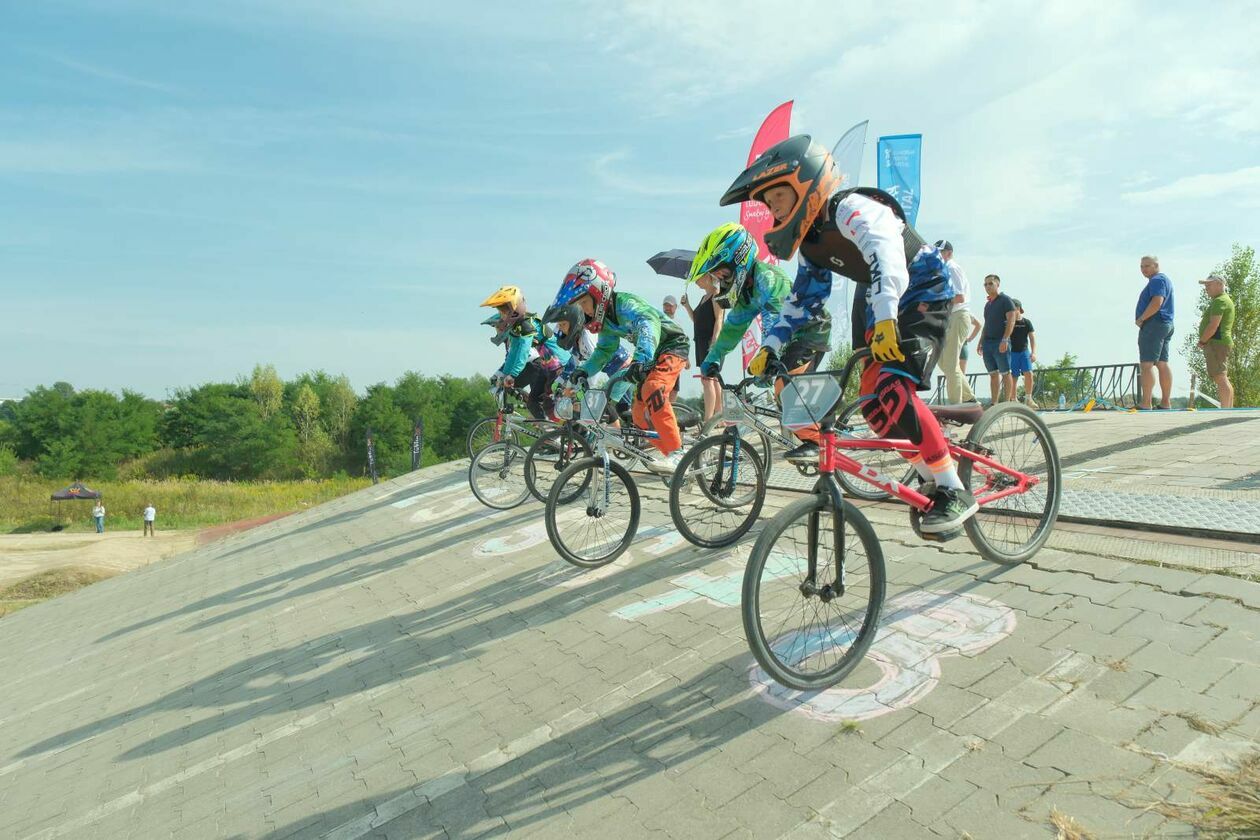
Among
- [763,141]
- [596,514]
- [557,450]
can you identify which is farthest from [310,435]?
[596,514]

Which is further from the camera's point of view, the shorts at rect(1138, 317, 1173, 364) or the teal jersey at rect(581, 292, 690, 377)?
the shorts at rect(1138, 317, 1173, 364)

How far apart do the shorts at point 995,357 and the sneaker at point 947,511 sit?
8.98m

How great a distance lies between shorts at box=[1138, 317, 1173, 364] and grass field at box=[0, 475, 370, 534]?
4777 centimetres

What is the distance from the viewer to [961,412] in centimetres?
418

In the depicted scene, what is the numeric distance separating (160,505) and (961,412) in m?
59.3

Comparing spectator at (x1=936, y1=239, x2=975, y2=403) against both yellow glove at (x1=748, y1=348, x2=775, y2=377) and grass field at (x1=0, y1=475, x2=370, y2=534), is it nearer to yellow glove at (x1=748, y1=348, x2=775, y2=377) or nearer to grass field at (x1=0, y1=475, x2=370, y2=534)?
yellow glove at (x1=748, y1=348, x2=775, y2=377)

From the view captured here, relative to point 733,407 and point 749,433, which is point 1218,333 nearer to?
point 749,433

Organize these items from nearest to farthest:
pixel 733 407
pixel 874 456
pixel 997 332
Result: 1. pixel 874 456
2. pixel 733 407
3. pixel 997 332

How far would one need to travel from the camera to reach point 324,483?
213ft

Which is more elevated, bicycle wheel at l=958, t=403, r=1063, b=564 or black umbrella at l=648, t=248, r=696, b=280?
black umbrella at l=648, t=248, r=696, b=280

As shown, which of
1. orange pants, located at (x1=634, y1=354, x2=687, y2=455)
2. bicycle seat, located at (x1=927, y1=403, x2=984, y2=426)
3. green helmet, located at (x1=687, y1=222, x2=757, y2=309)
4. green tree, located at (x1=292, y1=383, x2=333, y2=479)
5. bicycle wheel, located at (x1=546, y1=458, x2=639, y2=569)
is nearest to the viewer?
bicycle seat, located at (x1=927, y1=403, x2=984, y2=426)

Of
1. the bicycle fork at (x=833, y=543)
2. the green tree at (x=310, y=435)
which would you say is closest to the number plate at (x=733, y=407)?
the bicycle fork at (x=833, y=543)

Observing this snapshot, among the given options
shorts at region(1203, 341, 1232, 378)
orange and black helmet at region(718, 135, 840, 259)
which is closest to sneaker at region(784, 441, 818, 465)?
orange and black helmet at region(718, 135, 840, 259)

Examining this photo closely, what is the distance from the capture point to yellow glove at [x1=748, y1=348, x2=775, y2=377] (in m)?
4.70
